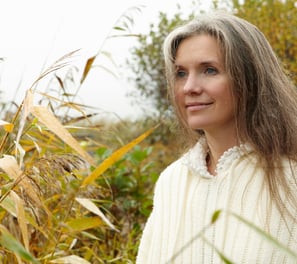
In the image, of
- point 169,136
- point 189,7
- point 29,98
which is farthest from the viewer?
point 169,136

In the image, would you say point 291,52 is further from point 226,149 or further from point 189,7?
point 226,149

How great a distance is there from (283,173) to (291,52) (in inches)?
172

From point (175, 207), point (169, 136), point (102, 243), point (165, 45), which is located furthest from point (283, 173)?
point (169, 136)

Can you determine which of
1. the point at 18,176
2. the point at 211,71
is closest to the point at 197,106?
the point at 211,71

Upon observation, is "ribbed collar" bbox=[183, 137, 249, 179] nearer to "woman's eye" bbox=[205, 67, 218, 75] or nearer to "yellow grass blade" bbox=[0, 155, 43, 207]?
"woman's eye" bbox=[205, 67, 218, 75]

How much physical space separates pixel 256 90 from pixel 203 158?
0.30 m

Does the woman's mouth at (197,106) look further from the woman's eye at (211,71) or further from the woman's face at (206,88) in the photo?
the woman's eye at (211,71)

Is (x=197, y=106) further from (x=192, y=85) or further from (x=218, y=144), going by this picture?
(x=218, y=144)

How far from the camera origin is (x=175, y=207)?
238cm

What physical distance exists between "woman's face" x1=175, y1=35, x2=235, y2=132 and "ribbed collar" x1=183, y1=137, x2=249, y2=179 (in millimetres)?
78

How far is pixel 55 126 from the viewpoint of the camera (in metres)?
1.69

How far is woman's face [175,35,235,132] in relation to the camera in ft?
7.04

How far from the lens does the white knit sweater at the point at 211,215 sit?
2.13 meters

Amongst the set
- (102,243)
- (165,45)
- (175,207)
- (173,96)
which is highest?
(165,45)
